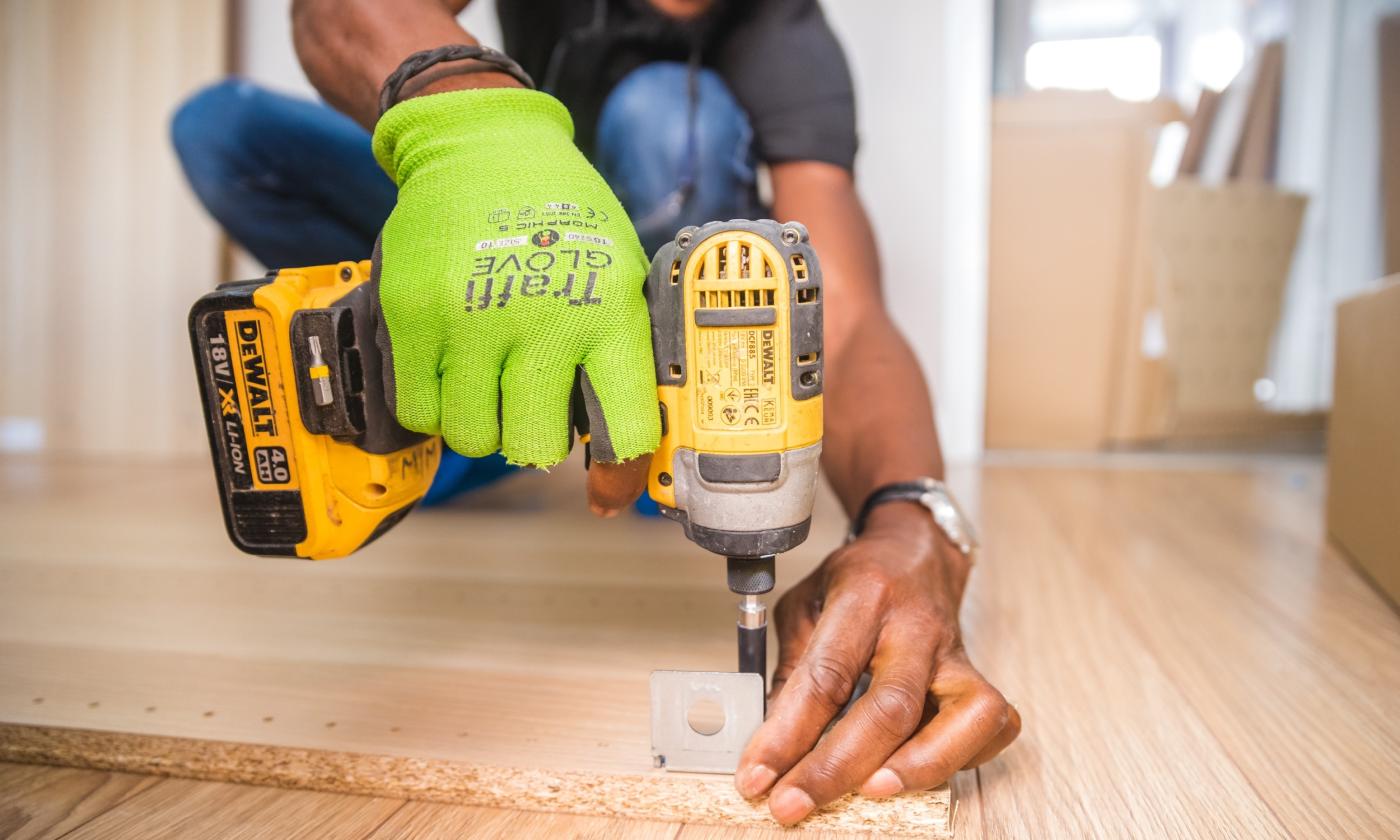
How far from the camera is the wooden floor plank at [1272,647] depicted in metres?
0.74

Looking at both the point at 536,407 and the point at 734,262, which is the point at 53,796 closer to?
the point at 536,407

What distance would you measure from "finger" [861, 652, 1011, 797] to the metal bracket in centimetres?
11

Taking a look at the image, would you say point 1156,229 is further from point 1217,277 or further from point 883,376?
point 883,376

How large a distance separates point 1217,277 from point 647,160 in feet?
7.39

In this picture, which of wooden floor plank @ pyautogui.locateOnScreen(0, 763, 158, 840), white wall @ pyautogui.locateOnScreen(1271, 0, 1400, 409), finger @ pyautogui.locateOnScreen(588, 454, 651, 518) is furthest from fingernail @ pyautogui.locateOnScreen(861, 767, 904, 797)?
white wall @ pyautogui.locateOnScreen(1271, 0, 1400, 409)

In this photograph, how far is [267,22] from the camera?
274cm

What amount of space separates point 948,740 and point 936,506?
1.10ft

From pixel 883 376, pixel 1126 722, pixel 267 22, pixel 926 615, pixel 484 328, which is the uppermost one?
pixel 267 22

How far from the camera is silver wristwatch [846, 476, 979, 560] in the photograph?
961 mm

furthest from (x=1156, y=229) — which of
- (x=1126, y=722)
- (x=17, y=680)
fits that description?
(x=17, y=680)

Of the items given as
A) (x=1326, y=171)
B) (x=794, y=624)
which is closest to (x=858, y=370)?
(x=794, y=624)

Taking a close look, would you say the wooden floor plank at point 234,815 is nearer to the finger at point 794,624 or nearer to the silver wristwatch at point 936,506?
the finger at point 794,624

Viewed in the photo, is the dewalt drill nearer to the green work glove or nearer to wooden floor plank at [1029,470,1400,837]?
the green work glove

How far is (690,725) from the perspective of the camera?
72 cm
